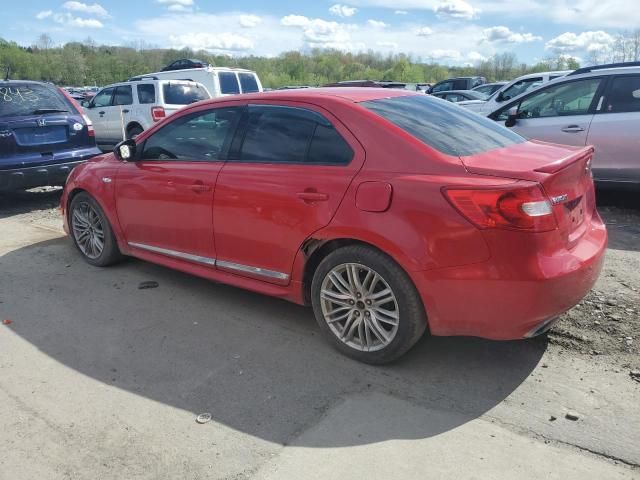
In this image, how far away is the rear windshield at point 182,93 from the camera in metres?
12.6

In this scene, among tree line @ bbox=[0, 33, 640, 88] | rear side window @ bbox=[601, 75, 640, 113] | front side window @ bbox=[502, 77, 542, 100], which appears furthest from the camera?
tree line @ bbox=[0, 33, 640, 88]

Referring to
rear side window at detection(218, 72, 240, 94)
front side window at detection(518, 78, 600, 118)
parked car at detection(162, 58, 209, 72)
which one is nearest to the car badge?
front side window at detection(518, 78, 600, 118)

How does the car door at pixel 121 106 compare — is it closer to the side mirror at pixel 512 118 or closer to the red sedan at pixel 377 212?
the side mirror at pixel 512 118

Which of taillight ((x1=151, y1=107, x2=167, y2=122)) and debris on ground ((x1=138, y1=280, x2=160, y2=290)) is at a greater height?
taillight ((x1=151, y1=107, x2=167, y2=122))

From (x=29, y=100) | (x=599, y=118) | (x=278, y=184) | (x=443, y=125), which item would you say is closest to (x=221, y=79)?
(x=29, y=100)

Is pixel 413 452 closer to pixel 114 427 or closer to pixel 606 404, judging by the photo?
pixel 606 404

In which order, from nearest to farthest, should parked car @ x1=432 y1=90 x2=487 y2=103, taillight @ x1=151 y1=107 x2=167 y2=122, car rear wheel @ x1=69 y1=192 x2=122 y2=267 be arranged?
car rear wheel @ x1=69 y1=192 x2=122 y2=267 < taillight @ x1=151 y1=107 x2=167 y2=122 < parked car @ x1=432 y1=90 x2=487 y2=103

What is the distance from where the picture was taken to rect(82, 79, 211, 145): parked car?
41.1 feet

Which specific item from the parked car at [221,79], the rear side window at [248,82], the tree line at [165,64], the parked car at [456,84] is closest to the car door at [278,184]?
the parked car at [221,79]

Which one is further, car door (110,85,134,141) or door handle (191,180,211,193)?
car door (110,85,134,141)

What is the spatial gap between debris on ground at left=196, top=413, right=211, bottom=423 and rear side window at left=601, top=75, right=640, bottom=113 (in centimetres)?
586

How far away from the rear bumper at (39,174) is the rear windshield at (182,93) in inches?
201

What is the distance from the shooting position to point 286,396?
3006 millimetres

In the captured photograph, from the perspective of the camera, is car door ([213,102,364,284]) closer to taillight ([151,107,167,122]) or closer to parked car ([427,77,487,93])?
taillight ([151,107,167,122])
